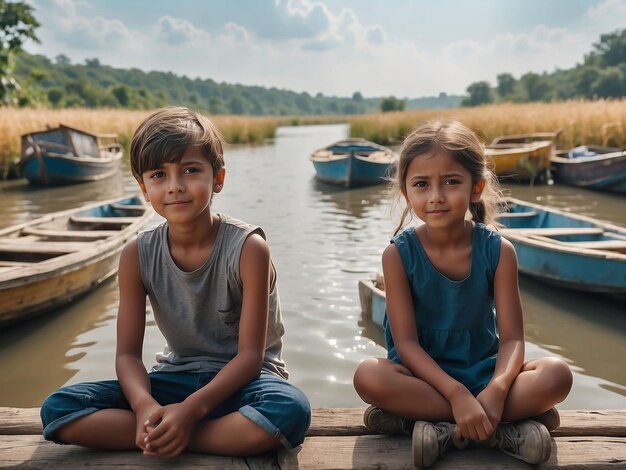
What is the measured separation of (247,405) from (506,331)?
86 centimetres

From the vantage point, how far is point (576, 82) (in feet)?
246

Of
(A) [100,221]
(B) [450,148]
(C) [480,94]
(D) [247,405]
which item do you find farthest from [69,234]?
(C) [480,94]

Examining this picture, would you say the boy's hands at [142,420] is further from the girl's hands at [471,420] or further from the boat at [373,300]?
the boat at [373,300]

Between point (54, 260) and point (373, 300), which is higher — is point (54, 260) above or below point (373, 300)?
above

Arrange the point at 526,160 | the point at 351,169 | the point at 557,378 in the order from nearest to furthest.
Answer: the point at 557,378 < the point at 526,160 < the point at 351,169

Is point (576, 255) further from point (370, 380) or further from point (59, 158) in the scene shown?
point (59, 158)

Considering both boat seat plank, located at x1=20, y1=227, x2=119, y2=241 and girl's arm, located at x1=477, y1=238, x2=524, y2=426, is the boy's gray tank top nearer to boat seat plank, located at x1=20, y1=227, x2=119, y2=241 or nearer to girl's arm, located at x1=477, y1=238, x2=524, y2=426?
girl's arm, located at x1=477, y1=238, x2=524, y2=426

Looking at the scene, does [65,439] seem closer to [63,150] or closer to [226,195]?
[226,195]

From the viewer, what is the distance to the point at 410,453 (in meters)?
1.74

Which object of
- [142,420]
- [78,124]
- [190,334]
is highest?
[78,124]

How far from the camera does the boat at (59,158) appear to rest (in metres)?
12.5

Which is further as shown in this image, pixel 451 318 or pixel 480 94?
pixel 480 94

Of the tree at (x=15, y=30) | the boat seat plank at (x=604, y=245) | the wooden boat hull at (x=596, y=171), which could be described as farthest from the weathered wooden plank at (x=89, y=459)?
the tree at (x=15, y=30)

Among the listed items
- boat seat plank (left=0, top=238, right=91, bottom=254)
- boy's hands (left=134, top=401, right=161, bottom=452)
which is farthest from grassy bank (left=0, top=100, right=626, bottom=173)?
boy's hands (left=134, top=401, right=161, bottom=452)
